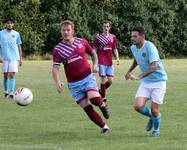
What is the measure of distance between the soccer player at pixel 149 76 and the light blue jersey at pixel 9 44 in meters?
7.91

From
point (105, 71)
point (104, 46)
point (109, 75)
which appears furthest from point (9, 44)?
point (109, 75)

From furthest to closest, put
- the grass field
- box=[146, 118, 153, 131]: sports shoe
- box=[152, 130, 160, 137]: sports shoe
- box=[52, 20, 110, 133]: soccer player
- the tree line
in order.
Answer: the tree line, box=[146, 118, 153, 131]: sports shoe, box=[52, 20, 110, 133]: soccer player, box=[152, 130, 160, 137]: sports shoe, the grass field

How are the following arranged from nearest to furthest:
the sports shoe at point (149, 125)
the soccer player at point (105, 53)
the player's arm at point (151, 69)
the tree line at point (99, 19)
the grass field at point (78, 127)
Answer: the grass field at point (78, 127)
the player's arm at point (151, 69)
the sports shoe at point (149, 125)
the soccer player at point (105, 53)
the tree line at point (99, 19)

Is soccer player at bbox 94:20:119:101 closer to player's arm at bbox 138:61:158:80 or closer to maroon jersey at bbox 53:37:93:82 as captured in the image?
maroon jersey at bbox 53:37:93:82

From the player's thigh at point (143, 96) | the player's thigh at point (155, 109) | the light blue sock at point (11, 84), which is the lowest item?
the light blue sock at point (11, 84)

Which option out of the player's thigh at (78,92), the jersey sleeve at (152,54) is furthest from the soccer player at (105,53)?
→ the jersey sleeve at (152,54)

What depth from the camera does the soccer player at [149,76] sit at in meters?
10.5

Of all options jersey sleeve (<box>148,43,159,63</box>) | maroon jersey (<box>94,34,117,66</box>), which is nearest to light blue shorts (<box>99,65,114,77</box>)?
maroon jersey (<box>94,34,117,66</box>)

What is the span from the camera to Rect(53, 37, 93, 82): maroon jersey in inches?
423

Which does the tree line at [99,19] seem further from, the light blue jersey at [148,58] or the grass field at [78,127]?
the light blue jersey at [148,58]

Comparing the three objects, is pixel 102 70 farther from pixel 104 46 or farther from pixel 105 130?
pixel 105 130

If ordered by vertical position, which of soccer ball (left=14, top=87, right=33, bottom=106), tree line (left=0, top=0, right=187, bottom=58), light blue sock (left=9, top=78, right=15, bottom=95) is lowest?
tree line (left=0, top=0, right=187, bottom=58)

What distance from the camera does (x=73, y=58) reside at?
35.3 ft

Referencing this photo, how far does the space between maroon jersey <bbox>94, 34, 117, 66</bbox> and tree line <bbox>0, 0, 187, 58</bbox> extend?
3553cm
